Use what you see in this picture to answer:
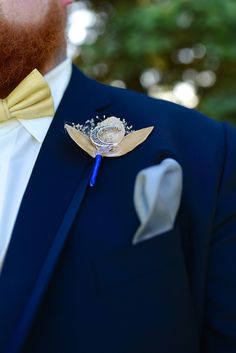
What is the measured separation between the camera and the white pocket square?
1140mm

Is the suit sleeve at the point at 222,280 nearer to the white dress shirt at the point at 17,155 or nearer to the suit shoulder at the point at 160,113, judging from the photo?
the suit shoulder at the point at 160,113

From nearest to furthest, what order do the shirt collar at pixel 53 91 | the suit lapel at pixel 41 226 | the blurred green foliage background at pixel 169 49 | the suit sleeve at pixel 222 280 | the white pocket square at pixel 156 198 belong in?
1. the white pocket square at pixel 156 198
2. the suit lapel at pixel 41 226
3. the suit sleeve at pixel 222 280
4. the shirt collar at pixel 53 91
5. the blurred green foliage background at pixel 169 49

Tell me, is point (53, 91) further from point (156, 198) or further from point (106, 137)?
point (156, 198)

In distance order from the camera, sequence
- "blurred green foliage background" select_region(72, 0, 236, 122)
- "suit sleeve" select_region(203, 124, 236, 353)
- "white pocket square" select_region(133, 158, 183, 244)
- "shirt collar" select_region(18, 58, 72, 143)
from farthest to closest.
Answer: "blurred green foliage background" select_region(72, 0, 236, 122) < "shirt collar" select_region(18, 58, 72, 143) < "suit sleeve" select_region(203, 124, 236, 353) < "white pocket square" select_region(133, 158, 183, 244)

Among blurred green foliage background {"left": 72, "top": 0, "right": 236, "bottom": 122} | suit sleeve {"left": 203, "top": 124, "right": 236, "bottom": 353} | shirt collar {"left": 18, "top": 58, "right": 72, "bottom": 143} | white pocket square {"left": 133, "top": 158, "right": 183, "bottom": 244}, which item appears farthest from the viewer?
blurred green foliage background {"left": 72, "top": 0, "right": 236, "bottom": 122}

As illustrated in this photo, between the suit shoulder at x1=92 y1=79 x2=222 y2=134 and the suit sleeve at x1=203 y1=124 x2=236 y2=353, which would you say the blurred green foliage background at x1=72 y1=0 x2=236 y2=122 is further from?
the suit sleeve at x1=203 y1=124 x2=236 y2=353

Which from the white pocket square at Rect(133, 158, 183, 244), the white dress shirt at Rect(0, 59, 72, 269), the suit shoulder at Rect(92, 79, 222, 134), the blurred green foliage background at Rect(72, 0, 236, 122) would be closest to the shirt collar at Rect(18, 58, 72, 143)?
the white dress shirt at Rect(0, 59, 72, 269)

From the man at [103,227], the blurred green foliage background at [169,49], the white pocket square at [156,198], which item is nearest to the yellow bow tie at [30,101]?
the man at [103,227]

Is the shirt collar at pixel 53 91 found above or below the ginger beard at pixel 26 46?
below

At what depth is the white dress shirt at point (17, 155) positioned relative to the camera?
148 centimetres

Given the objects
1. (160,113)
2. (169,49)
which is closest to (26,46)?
(160,113)

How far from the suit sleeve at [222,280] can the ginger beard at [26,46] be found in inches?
23.0

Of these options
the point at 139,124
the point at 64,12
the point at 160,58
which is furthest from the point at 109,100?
the point at 160,58

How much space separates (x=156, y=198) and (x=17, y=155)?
0.55 metres
